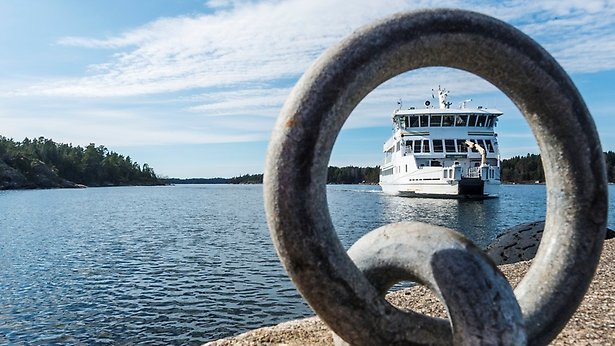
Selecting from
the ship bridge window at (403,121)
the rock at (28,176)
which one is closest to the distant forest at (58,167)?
the rock at (28,176)

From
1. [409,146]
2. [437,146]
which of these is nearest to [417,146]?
[409,146]

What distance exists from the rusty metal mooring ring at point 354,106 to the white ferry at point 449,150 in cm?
3841

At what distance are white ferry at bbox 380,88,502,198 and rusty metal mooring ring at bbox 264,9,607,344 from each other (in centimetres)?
3841

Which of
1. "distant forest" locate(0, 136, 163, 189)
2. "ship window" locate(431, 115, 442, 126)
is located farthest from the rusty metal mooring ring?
"distant forest" locate(0, 136, 163, 189)

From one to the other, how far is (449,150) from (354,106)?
42.4m

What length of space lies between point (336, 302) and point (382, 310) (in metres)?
0.30

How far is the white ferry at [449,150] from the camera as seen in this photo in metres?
41.7

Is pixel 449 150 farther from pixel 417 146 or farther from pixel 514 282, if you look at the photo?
pixel 514 282

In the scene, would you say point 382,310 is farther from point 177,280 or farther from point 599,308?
point 177,280

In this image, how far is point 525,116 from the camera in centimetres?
379

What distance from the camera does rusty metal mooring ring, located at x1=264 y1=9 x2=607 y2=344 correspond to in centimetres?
305

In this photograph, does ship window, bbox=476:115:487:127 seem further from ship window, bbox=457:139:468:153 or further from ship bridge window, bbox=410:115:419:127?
ship bridge window, bbox=410:115:419:127

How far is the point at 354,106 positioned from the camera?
3.25 metres

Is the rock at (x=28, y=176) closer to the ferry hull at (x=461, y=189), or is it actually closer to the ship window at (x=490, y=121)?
the ferry hull at (x=461, y=189)
